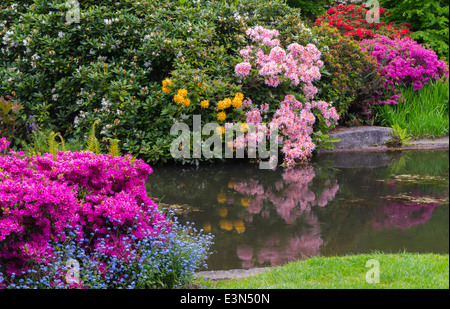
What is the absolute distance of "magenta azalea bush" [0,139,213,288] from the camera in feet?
10.9

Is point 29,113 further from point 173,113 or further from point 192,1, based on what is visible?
point 192,1

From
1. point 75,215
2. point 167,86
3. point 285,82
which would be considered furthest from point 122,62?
point 75,215

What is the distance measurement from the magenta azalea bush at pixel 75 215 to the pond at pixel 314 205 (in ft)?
2.94

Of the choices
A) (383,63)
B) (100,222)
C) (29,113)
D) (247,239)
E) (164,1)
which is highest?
(164,1)

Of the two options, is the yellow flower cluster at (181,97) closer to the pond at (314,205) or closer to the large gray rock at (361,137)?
the pond at (314,205)

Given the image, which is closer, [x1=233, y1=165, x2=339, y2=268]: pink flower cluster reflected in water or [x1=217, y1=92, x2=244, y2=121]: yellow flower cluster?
[x1=233, y1=165, x2=339, y2=268]: pink flower cluster reflected in water

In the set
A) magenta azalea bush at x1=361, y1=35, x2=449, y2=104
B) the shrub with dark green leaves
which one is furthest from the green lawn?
magenta azalea bush at x1=361, y1=35, x2=449, y2=104

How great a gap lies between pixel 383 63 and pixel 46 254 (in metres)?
9.31

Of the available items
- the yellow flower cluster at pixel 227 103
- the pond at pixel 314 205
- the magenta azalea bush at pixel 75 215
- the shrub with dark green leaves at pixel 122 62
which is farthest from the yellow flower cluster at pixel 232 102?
the magenta azalea bush at pixel 75 215

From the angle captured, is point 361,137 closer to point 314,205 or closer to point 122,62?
point 314,205

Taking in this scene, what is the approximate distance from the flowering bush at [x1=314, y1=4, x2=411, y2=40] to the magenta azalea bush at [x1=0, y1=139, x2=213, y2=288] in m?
9.89

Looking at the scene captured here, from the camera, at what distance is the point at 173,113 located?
827 centimetres

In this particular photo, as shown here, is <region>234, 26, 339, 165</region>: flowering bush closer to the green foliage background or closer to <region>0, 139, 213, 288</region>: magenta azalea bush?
<region>0, 139, 213, 288</region>: magenta azalea bush

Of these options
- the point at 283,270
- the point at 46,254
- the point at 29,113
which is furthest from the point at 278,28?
the point at 46,254
